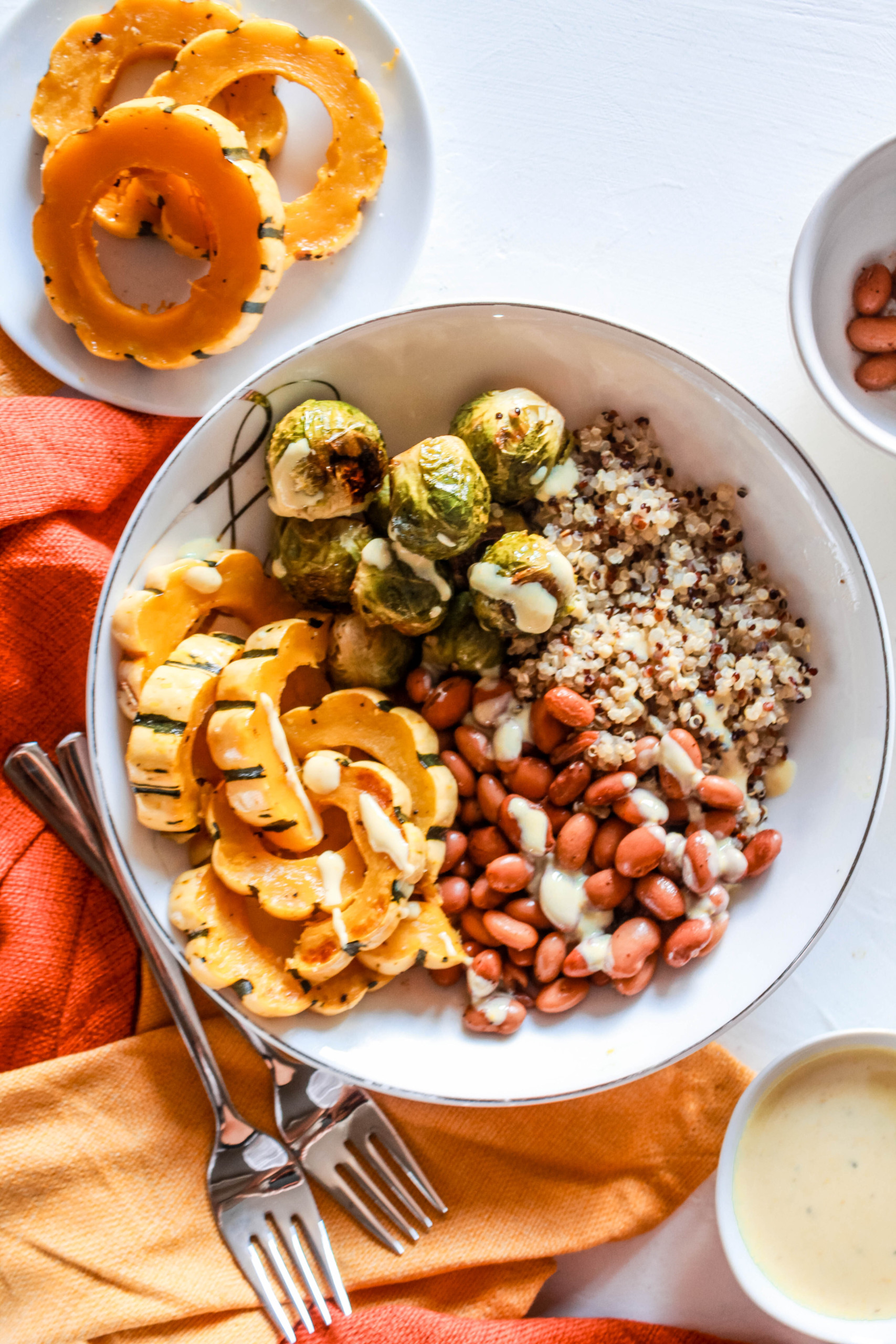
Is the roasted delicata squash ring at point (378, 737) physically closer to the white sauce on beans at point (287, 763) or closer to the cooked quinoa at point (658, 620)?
the white sauce on beans at point (287, 763)

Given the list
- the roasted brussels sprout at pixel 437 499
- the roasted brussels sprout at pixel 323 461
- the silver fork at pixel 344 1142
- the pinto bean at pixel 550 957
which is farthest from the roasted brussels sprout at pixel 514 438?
the silver fork at pixel 344 1142

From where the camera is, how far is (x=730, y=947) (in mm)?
1647

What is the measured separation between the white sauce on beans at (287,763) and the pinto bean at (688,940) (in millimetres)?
590

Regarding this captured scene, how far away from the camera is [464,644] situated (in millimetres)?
1603

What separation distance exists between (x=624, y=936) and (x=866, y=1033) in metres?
0.46

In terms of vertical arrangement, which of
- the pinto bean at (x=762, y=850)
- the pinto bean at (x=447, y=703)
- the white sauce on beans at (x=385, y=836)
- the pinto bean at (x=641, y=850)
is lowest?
the pinto bean at (x=762, y=850)

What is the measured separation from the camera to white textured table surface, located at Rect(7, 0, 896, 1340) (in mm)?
1777

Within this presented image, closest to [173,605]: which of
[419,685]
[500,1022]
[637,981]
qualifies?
[419,685]

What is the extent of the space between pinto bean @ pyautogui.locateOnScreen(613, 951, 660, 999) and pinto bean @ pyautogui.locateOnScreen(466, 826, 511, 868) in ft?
0.92

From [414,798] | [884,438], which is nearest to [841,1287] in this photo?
[414,798]

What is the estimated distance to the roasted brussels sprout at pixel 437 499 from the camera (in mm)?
1480

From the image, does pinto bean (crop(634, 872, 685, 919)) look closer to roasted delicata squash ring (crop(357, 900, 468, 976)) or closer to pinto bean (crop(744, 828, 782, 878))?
pinto bean (crop(744, 828, 782, 878))

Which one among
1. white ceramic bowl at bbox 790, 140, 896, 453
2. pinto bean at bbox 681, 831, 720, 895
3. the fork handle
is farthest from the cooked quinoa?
the fork handle

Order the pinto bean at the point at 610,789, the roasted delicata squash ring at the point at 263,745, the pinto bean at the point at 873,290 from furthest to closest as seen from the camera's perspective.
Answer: the pinto bean at the point at 873,290, the pinto bean at the point at 610,789, the roasted delicata squash ring at the point at 263,745
